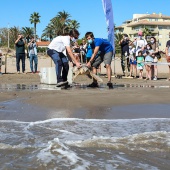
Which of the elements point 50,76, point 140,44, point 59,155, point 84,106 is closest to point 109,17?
point 140,44

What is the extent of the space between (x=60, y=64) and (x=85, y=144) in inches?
256

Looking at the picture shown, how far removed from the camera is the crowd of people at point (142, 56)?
47.2 ft

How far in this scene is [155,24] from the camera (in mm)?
136250

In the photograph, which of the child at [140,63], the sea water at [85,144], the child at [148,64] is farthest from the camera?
the child at [140,63]

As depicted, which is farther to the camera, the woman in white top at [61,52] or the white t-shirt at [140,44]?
the white t-shirt at [140,44]

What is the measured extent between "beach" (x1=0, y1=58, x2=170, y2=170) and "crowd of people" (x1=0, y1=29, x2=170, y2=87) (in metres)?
2.51

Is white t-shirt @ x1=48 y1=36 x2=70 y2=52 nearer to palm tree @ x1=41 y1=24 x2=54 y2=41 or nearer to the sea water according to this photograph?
the sea water

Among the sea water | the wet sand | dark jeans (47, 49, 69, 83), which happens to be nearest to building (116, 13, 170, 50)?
dark jeans (47, 49, 69, 83)

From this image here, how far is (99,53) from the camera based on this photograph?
1090 centimetres

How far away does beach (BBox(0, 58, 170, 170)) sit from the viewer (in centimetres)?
331

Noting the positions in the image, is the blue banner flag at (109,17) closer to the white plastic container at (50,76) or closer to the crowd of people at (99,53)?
the crowd of people at (99,53)

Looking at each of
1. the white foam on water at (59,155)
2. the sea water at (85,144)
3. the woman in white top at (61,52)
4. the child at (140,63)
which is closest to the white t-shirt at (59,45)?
the woman in white top at (61,52)

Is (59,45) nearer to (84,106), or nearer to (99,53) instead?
(99,53)

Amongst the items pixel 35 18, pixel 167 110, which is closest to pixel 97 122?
pixel 167 110
